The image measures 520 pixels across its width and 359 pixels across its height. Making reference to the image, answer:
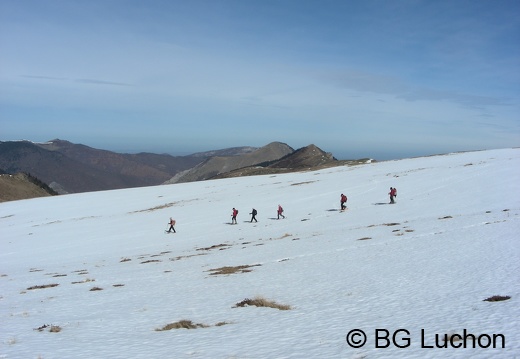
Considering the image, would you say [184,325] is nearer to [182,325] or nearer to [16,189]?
[182,325]

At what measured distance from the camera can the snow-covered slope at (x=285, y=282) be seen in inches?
364

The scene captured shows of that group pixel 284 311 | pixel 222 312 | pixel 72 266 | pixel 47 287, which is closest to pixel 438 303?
pixel 284 311

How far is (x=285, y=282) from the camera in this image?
16.2 m

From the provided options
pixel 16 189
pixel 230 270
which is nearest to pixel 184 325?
pixel 230 270

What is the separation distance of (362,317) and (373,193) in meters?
40.1

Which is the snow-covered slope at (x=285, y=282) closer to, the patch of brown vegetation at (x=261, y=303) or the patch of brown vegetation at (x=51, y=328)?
the patch of brown vegetation at (x=51, y=328)

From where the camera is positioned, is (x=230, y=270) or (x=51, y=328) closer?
(x=51, y=328)

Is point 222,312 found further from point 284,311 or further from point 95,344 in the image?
point 95,344

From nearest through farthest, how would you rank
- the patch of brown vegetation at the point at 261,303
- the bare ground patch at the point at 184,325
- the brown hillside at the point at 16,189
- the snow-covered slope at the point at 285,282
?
the snow-covered slope at the point at 285,282
the bare ground patch at the point at 184,325
the patch of brown vegetation at the point at 261,303
the brown hillside at the point at 16,189

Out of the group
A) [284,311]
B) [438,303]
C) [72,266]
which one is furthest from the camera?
[72,266]

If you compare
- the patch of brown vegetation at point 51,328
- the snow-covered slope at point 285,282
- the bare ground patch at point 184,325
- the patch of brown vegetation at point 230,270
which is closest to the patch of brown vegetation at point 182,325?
the bare ground patch at point 184,325

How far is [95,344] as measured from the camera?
1012 cm

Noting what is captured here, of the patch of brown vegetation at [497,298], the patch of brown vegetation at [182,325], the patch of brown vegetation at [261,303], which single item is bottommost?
the patch of brown vegetation at [182,325]

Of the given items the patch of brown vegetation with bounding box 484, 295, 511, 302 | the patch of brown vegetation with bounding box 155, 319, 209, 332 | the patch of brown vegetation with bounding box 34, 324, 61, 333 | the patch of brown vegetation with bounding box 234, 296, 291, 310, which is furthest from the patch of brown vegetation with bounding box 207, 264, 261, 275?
the patch of brown vegetation with bounding box 484, 295, 511, 302
